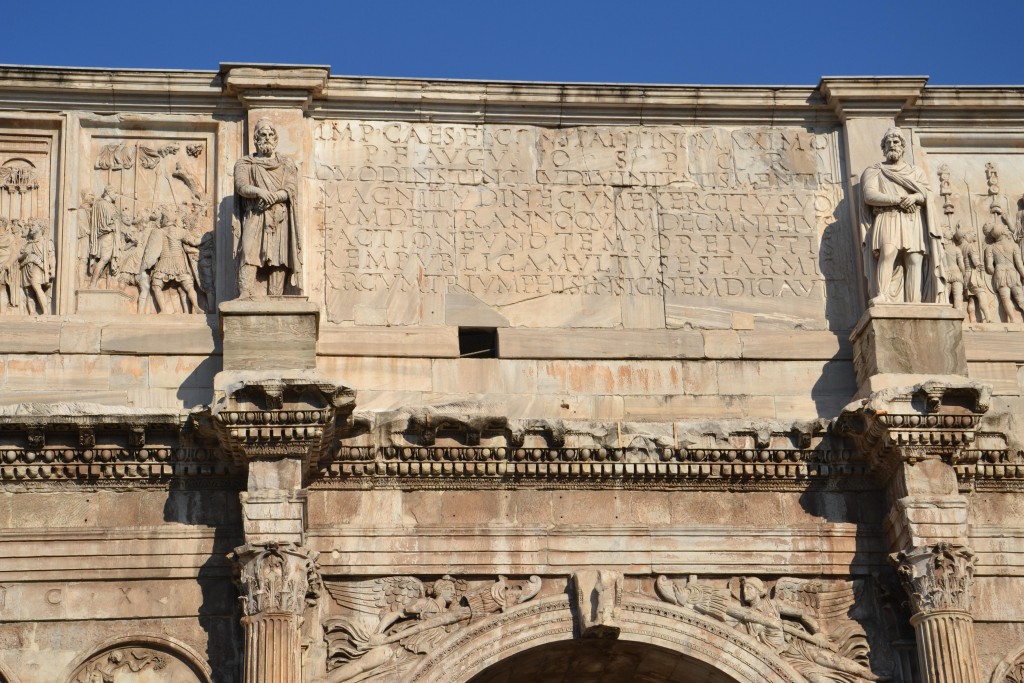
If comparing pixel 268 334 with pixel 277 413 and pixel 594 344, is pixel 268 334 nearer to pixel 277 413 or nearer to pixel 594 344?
pixel 277 413

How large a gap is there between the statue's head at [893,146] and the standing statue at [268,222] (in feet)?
17.1

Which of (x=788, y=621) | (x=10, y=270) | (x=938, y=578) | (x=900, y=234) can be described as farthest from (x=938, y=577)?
(x=10, y=270)

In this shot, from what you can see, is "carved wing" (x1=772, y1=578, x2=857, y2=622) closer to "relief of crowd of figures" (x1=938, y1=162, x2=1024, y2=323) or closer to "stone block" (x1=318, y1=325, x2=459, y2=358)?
"relief of crowd of figures" (x1=938, y1=162, x2=1024, y2=323)

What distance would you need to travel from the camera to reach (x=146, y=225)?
18812 millimetres

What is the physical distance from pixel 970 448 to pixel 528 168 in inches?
184

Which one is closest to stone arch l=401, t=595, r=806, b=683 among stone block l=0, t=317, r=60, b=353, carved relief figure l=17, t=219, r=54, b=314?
stone block l=0, t=317, r=60, b=353

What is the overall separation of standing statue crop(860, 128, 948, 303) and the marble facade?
41 mm

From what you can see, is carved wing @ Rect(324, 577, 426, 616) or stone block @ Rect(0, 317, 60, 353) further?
stone block @ Rect(0, 317, 60, 353)

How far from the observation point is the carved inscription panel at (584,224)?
18828 mm

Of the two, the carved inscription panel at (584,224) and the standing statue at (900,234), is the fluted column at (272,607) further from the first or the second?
the standing statue at (900,234)

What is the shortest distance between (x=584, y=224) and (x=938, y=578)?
4559 mm

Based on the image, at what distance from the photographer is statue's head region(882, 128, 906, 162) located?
19.0 meters

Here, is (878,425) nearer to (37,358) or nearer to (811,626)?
(811,626)

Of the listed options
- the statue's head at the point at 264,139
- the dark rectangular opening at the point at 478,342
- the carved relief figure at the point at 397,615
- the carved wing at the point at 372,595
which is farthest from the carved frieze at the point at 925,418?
the statue's head at the point at 264,139
